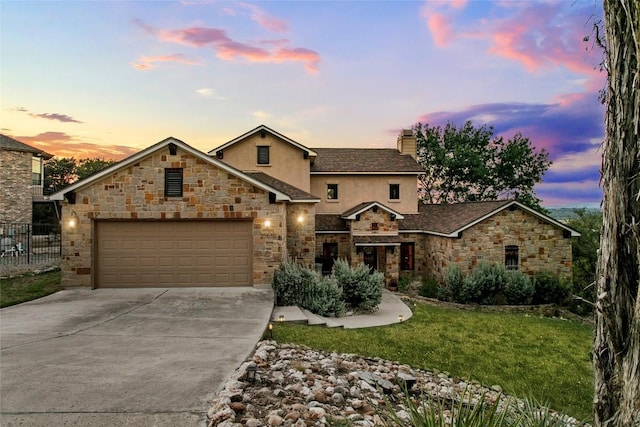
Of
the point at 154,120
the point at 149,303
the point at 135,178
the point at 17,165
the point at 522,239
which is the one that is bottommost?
the point at 149,303

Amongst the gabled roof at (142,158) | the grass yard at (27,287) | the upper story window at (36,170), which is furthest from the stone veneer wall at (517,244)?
the upper story window at (36,170)

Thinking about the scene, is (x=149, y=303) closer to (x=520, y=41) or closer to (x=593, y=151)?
(x=593, y=151)

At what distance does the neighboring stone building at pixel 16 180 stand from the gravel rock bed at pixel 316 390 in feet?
83.9

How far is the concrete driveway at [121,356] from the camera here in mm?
3953

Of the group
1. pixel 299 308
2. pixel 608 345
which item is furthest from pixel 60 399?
pixel 299 308

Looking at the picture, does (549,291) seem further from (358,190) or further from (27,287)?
(27,287)

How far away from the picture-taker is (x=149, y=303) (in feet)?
32.5

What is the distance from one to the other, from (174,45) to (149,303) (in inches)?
405

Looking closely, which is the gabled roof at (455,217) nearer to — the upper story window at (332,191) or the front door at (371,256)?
the front door at (371,256)

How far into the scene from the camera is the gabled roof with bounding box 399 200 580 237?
56.3ft

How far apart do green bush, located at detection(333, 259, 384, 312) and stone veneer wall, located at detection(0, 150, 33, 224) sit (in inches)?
923

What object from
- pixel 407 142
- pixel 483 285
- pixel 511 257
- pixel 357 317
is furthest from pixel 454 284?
pixel 407 142

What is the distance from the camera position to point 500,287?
1595 centimetres

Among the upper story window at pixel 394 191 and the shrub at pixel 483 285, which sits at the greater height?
the upper story window at pixel 394 191
